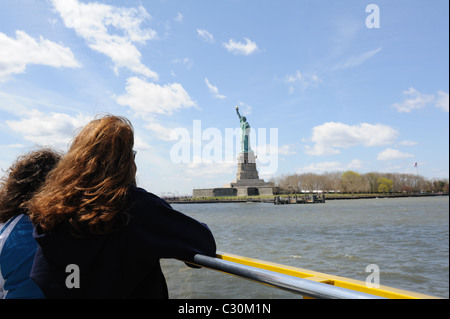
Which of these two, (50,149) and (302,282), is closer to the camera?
(302,282)

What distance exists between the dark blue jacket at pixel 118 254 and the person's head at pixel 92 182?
0.18 feet

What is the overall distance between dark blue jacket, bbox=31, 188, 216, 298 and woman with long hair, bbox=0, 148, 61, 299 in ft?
0.50

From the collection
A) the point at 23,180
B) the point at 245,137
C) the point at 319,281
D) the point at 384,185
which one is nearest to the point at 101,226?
the point at 23,180

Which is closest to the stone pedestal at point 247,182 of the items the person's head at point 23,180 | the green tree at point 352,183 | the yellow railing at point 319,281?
the green tree at point 352,183

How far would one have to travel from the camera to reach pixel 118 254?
4.80ft

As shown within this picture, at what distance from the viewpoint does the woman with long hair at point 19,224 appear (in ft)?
5.16

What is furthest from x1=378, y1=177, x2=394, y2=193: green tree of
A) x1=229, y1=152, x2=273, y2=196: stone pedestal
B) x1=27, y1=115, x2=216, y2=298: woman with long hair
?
x1=27, y1=115, x2=216, y2=298: woman with long hair

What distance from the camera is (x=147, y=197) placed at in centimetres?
157

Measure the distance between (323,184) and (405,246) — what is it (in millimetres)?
83487

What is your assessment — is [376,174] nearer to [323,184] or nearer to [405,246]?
[323,184]

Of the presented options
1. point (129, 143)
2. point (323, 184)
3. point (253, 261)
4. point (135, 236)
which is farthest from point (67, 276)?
point (323, 184)

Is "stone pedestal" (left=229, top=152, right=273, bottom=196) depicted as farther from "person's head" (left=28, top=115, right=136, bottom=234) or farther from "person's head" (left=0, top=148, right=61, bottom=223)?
"person's head" (left=28, top=115, right=136, bottom=234)

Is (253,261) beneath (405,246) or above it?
above
